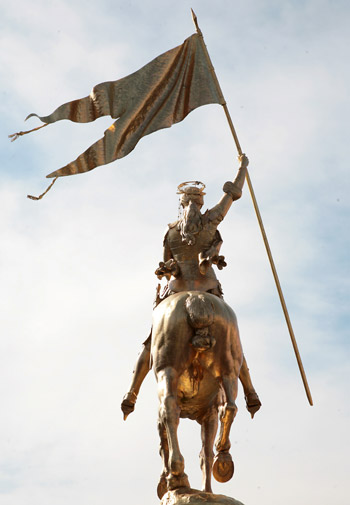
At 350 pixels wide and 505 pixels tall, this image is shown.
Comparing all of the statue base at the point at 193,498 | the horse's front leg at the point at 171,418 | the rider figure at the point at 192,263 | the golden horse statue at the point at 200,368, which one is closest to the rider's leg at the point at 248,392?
the rider figure at the point at 192,263

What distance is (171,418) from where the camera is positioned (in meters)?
14.5

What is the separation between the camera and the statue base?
13844 mm

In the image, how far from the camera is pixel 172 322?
1507cm

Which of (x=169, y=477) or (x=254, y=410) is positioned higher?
(x=254, y=410)

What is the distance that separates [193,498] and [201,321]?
244cm

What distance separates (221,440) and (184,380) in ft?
3.26

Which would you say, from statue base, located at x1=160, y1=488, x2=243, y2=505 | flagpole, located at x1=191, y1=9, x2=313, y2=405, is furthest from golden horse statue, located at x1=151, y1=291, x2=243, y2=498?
flagpole, located at x1=191, y1=9, x2=313, y2=405

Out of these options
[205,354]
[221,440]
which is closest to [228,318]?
[205,354]

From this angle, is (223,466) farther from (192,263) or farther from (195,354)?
(192,263)

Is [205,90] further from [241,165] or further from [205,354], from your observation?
[205,354]

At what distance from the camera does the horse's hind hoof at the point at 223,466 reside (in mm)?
14891

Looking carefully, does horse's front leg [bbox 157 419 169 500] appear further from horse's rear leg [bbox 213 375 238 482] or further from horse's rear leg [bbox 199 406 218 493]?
horse's rear leg [bbox 213 375 238 482]

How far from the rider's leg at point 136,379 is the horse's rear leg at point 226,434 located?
1417 millimetres

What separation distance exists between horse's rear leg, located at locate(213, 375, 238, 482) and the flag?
4.48 metres
